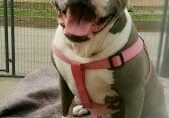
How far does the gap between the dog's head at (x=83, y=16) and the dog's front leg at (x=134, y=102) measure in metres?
0.36

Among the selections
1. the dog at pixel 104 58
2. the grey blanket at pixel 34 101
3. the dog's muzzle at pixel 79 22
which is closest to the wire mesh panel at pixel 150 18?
the grey blanket at pixel 34 101

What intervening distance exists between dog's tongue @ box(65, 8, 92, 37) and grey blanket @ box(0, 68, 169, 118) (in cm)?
92

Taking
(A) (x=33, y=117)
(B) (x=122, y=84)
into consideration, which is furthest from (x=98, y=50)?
(A) (x=33, y=117)

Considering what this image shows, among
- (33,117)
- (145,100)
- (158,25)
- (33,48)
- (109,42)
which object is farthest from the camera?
(33,48)

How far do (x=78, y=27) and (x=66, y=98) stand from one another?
64 centimetres

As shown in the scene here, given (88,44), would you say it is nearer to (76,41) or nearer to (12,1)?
(76,41)

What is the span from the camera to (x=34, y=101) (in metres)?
2.56

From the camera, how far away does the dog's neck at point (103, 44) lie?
171 centimetres

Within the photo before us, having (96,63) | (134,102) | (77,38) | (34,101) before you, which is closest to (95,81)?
(96,63)

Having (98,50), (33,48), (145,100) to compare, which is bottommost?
(33,48)

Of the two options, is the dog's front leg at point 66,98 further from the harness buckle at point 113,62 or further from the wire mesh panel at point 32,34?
the wire mesh panel at point 32,34

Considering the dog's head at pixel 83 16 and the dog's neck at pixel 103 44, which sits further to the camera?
the dog's neck at pixel 103 44

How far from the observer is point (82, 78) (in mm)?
1831

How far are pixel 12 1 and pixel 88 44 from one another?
2089 millimetres
